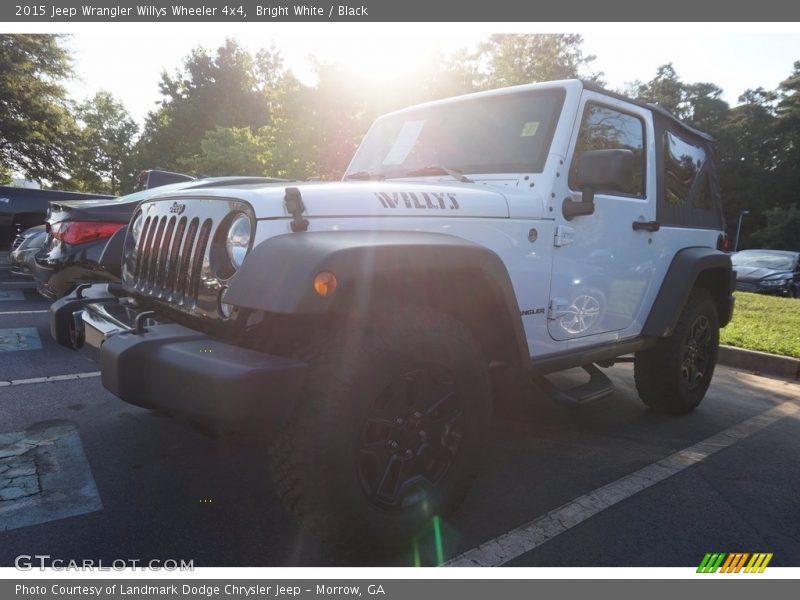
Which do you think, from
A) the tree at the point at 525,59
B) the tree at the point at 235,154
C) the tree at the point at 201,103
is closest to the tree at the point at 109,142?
the tree at the point at 201,103

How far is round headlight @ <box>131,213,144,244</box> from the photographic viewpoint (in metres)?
2.76

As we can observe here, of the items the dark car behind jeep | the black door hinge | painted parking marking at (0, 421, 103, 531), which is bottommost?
the dark car behind jeep

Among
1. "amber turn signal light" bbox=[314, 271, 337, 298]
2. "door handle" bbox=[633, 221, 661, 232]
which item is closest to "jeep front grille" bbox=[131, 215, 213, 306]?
"amber turn signal light" bbox=[314, 271, 337, 298]

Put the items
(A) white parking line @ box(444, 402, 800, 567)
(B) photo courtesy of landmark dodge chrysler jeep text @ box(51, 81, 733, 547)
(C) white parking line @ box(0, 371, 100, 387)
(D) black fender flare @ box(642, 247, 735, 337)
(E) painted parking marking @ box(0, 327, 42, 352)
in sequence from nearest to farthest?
1. (B) photo courtesy of landmark dodge chrysler jeep text @ box(51, 81, 733, 547)
2. (A) white parking line @ box(444, 402, 800, 567)
3. (D) black fender flare @ box(642, 247, 735, 337)
4. (C) white parking line @ box(0, 371, 100, 387)
5. (E) painted parking marking @ box(0, 327, 42, 352)

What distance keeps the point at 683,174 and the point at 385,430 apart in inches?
124

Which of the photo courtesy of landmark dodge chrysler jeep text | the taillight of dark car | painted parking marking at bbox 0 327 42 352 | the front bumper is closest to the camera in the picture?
the front bumper

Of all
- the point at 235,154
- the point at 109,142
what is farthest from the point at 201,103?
the point at 235,154

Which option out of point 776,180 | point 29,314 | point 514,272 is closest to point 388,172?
point 514,272

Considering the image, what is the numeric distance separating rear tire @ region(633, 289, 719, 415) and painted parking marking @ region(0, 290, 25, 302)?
7879mm

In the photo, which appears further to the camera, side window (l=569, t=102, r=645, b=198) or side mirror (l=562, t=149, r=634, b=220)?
side window (l=569, t=102, r=645, b=198)

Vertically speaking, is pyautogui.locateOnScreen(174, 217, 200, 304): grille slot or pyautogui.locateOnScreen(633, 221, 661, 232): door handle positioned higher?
pyautogui.locateOnScreen(633, 221, 661, 232): door handle

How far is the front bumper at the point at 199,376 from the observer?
1.64 metres

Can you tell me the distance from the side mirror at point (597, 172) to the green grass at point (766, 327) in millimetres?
4543

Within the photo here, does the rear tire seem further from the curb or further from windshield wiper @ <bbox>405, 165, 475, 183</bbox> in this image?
the curb
